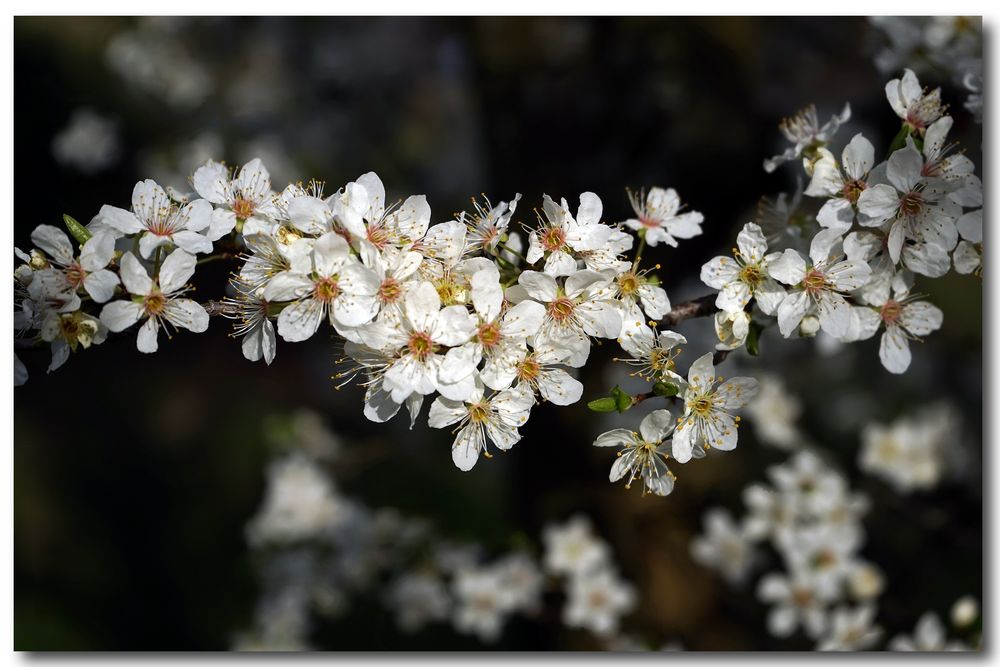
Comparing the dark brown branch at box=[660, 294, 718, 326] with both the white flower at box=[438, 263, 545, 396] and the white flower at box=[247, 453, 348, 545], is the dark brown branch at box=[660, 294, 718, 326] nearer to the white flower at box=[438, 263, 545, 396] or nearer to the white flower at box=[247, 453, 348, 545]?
the white flower at box=[438, 263, 545, 396]

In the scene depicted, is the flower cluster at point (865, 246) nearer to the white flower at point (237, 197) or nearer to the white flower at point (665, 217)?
the white flower at point (665, 217)

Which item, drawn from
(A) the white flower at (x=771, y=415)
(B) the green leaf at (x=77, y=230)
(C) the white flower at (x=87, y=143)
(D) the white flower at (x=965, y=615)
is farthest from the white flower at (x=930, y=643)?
(C) the white flower at (x=87, y=143)

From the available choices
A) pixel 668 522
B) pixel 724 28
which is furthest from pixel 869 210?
pixel 668 522

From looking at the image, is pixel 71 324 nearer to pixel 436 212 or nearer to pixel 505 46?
pixel 505 46

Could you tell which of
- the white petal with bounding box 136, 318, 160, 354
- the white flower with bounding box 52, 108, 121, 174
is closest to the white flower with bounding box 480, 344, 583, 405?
the white petal with bounding box 136, 318, 160, 354

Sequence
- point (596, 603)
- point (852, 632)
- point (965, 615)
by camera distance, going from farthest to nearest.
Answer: point (596, 603) → point (852, 632) → point (965, 615)

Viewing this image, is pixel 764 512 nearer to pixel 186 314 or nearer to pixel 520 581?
pixel 520 581

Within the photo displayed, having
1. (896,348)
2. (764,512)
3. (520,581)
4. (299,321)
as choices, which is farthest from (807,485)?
(299,321)
